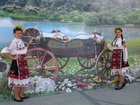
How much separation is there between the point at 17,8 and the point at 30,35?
67 cm

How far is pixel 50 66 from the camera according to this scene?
4.59 metres

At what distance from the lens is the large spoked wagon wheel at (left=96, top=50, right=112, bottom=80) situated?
503 centimetres

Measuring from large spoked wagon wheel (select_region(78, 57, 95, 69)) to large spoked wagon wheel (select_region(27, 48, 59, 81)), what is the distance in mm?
623

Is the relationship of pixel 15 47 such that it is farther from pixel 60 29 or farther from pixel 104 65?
pixel 104 65

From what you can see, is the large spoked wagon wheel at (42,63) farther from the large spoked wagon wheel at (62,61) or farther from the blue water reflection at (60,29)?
the blue water reflection at (60,29)

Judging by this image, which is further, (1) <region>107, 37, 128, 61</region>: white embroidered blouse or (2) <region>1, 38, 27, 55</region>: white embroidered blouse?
(1) <region>107, 37, 128, 61</region>: white embroidered blouse

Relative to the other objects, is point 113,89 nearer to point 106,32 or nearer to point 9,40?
point 106,32

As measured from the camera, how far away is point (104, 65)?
16.7 ft

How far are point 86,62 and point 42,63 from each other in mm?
1073

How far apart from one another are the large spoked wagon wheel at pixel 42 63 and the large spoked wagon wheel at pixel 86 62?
623 millimetres

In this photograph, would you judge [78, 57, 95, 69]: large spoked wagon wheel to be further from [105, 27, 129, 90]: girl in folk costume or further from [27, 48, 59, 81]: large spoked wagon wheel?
[27, 48, 59, 81]: large spoked wagon wheel

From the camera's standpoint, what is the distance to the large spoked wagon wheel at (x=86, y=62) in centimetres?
485

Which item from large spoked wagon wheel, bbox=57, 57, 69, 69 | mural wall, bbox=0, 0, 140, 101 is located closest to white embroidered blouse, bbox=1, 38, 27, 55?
mural wall, bbox=0, 0, 140, 101

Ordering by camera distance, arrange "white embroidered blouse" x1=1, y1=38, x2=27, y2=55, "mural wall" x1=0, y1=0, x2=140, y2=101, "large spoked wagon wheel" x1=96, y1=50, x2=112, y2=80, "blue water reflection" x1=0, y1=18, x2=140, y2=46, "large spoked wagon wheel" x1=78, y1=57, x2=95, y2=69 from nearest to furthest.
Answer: "white embroidered blouse" x1=1, y1=38, x2=27, y2=55
"blue water reflection" x1=0, y1=18, x2=140, y2=46
"mural wall" x1=0, y1=0, x2=140, y2=101
"large spoked wagon wheel" x1=78, y1=57, x2=95, y2=69
"large spoked wagon wheel" x1=96, y1=50, x2=112, y2=80
